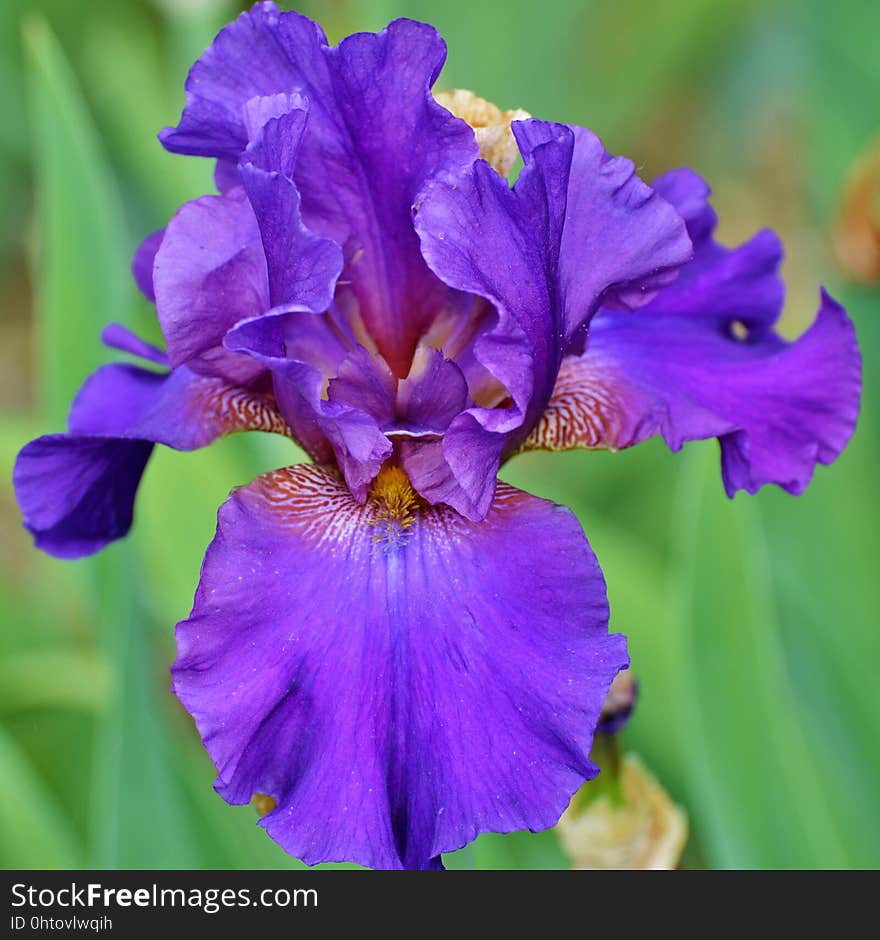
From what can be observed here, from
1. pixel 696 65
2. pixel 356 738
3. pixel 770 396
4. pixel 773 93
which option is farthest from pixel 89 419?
pixel 773 93

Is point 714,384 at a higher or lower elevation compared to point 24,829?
higher

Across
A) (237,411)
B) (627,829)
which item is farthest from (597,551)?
(237,411)

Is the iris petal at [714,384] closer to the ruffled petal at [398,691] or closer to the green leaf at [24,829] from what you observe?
the ruffled petal at [398,691]

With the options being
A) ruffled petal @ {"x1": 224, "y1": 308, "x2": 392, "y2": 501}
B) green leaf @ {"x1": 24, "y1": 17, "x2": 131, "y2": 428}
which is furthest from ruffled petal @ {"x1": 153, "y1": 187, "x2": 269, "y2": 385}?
green leaf @ {"x1": 24, "y1": 17, "x2": 131, "y2": 428}

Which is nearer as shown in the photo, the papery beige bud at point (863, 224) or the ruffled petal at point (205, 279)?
the ruffled petal at point (205, 279)

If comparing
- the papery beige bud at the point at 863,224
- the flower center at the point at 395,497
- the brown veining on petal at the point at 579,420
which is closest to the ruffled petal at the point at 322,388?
the flower center at the point at 395,497

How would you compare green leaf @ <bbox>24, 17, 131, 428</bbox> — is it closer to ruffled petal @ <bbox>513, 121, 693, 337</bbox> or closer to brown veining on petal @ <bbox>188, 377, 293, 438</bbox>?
brown veining on petal @ <bbox>188, 377, 293, 438</bbox>

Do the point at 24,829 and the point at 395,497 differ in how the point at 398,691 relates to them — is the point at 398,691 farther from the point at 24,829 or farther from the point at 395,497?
the point at 24,829
